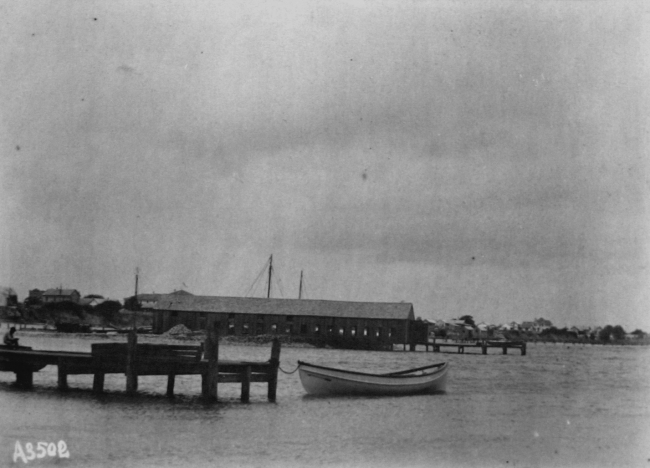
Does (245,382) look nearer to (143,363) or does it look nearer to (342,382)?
(143,363)

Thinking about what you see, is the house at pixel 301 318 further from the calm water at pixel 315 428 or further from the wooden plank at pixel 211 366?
the wooden plank at pixel 211 366

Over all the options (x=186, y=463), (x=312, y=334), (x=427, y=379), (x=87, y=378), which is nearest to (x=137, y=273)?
(x=312, y=334)

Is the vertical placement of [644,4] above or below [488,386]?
above

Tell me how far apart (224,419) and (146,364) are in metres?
4.04

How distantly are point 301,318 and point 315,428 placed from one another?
249 feet

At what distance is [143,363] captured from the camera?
2739 centimetres

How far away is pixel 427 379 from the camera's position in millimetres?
36594

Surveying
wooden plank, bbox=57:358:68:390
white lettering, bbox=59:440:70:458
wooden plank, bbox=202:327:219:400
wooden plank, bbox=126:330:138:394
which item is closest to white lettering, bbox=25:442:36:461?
white lettering, bbox=59:440:70:458

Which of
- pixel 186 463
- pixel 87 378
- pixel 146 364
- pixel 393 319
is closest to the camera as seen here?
pixel 186 463

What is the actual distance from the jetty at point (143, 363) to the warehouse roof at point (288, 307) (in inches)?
2725

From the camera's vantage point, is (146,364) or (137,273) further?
(137,273)

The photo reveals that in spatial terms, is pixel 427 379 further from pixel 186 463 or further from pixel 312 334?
pixel 312 334

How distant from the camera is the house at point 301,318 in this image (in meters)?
97.1

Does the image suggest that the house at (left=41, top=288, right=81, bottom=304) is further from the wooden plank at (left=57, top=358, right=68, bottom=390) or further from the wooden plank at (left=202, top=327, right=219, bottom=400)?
the wooden plank at (left=202, top=327, right=219, bottom=400)
